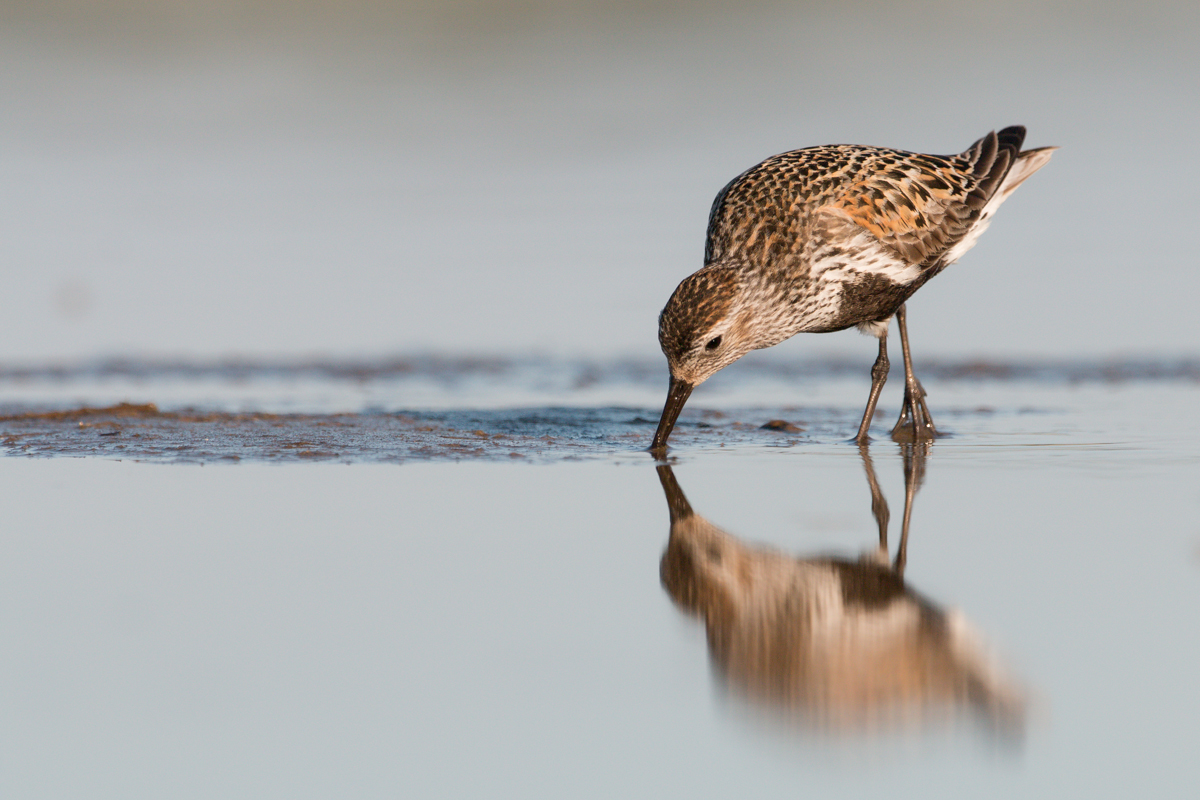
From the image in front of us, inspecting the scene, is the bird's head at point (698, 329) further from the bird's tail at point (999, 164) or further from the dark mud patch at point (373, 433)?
the bird's tail at point (999, 164)

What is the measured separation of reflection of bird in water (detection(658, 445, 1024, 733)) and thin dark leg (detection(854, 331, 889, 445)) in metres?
2.79

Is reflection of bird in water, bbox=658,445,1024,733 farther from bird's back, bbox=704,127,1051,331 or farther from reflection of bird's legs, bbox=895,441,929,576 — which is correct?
bird's back, bbox=704,127,1051,331

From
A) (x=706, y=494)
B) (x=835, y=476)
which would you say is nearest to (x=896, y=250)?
(x=835, y=476)

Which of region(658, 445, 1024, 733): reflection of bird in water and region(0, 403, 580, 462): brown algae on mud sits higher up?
region(0, 403, 580, 462): brown algae on mud

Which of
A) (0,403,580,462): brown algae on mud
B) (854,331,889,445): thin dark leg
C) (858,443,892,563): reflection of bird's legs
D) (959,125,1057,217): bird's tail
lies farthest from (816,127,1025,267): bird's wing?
(0,403,580,462): brown algae on mud

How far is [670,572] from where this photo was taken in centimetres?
453

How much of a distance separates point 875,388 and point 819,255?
1083 millimetres

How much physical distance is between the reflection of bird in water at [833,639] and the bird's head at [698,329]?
213 cm

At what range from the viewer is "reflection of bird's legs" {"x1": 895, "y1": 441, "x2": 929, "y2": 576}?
4735 mm

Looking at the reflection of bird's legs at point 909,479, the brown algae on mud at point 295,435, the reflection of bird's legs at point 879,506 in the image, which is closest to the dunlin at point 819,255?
the reflection of bird's legs at point 909,479

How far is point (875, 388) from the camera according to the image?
8125 mm

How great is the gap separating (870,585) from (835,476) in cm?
205

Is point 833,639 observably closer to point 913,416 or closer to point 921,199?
point 913,416

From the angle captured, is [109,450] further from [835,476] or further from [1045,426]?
[1045,426]
